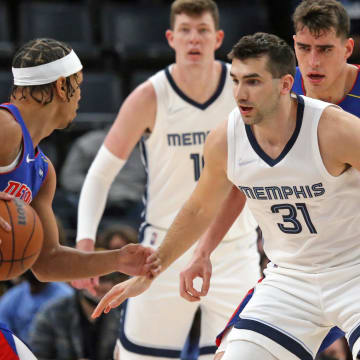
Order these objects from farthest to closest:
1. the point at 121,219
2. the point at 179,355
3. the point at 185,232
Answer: the point at 121,219, the point at 179,355, the point at 185,232

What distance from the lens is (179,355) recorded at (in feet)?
17.0

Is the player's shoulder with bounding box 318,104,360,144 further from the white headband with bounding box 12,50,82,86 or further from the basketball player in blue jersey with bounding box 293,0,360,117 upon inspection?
the white headband with bounding box 12,50,82,86

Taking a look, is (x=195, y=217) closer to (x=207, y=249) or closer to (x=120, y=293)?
(x=207, y=249)

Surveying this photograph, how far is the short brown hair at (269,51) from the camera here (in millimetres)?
3982

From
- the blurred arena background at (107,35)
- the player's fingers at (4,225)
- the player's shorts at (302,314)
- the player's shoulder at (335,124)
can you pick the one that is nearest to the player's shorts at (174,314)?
the player's shorts at (302,314)

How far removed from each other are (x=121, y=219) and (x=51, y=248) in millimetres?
3895

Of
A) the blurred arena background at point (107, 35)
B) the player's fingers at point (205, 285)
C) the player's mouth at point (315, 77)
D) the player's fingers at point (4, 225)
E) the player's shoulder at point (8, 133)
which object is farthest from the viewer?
the blurred arena background at point (107, 35)

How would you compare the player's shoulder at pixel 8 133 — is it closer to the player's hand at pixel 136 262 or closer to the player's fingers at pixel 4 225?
the player's fingers at pixel 4 225

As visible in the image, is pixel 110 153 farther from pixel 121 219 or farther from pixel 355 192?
→ pixel 121 219

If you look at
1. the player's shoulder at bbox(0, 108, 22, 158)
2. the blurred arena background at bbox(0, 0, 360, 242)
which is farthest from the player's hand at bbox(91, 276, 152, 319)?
the blurred arena background at bbox(0, 0, 360, 242)

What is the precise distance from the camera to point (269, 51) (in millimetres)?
3998

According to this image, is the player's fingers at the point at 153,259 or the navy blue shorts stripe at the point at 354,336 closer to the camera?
the navy blue shorts stripe at the point at 354,336

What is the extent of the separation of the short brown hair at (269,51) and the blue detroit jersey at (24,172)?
1.02 m

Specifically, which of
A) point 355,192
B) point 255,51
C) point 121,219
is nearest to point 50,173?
point 255,51
